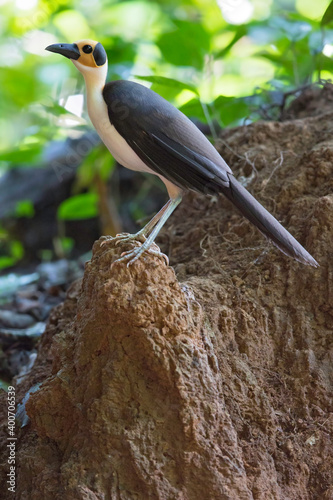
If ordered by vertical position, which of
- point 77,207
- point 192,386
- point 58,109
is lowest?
point 192,386

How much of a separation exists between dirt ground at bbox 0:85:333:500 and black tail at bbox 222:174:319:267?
0.24 metres

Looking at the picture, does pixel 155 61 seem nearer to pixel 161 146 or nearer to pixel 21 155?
pixel 21 155

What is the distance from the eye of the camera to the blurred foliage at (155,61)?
423 cm

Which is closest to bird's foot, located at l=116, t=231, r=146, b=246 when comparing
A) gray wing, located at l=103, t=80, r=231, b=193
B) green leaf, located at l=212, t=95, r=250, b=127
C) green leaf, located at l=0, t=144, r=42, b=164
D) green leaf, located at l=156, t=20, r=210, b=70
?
gray wing, located at l=103, t=80, r=231, b=193

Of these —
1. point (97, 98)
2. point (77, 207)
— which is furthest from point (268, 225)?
point (77, 207)

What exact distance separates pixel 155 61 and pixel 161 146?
417 cm

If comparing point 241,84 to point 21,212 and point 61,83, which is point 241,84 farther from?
point 21,212

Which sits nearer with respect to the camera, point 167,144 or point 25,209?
point 167,144

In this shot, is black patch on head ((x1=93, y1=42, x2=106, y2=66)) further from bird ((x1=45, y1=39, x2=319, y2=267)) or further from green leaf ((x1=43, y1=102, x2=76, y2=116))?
green leaf ((x1=43, y1=102, x2=76, y2=116))

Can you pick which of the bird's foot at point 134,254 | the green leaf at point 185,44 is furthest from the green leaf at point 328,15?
the bird's foot at point 134,254

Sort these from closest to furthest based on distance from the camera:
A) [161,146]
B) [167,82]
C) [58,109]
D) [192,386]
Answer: [192,386]
[161,146]
[167,82]
[58,109]

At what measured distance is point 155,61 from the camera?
6098mm

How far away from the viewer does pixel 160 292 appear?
1.99 m

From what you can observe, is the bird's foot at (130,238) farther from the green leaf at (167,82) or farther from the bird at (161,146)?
the green leaf at (167,82)
